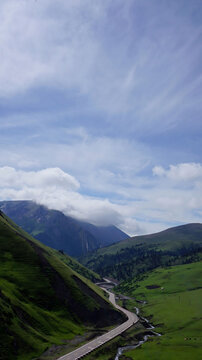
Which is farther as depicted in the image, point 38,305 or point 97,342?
point 38,305

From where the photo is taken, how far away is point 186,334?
148000 millimetres

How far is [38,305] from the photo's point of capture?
144500mm

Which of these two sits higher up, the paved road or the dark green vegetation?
the dark green vegetation

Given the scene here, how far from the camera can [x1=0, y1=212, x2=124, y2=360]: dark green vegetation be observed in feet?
334

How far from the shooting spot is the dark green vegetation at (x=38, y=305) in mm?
101681

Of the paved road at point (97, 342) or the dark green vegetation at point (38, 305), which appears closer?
the dark green vegetation at point (38, 305)

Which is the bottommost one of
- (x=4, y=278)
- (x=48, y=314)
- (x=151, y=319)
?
(x=151, y=319)

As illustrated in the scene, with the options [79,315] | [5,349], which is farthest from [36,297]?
[5,349]

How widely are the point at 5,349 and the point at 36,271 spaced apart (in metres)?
81.8

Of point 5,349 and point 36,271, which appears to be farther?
point 36,271

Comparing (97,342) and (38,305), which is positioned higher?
(38,305)

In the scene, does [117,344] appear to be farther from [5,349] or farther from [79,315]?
[5,349]

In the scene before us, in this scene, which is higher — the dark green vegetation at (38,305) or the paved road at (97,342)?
the dark green vegetation at (38,305)

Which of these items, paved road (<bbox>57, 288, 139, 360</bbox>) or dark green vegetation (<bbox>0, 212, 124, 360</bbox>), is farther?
paved road (<bbox>57, 288, 139, 360</bbox>)
